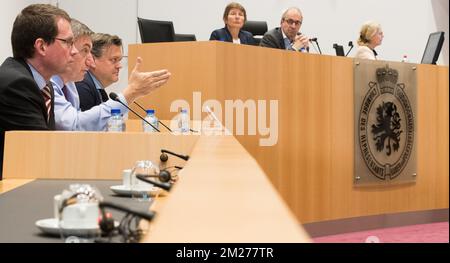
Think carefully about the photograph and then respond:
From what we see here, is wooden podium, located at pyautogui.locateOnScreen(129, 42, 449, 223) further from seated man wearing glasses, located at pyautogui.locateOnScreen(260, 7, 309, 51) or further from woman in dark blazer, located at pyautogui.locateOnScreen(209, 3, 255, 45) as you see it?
woman in dark blazer, located at pyautogui.locateOnScreen(209, 3, 255, 45)

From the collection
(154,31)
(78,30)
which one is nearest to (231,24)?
(154,31)

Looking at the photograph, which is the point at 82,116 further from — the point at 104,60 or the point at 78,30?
the point at 104,60

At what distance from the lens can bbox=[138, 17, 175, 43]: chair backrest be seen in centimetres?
495

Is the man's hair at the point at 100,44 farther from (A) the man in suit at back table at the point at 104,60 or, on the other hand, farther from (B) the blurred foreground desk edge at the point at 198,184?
(B) the blurred foreground desk edge at the point at 198,184

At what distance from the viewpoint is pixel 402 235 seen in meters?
4.85

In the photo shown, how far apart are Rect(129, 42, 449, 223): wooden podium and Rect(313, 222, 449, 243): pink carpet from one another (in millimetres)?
143

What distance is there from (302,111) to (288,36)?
1247 mm

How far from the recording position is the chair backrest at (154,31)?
16.2 ft

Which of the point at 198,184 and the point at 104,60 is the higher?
the point at 104,60

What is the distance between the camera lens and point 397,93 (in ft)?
16.5

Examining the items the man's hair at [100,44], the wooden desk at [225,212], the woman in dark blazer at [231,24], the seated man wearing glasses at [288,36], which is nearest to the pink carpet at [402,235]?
the seated man wearing glasses at [288,36]

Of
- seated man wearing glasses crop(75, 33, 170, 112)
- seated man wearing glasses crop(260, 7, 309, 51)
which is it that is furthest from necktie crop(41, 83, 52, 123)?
seated man wearing glasses crop(260, 7, 309, 51)
